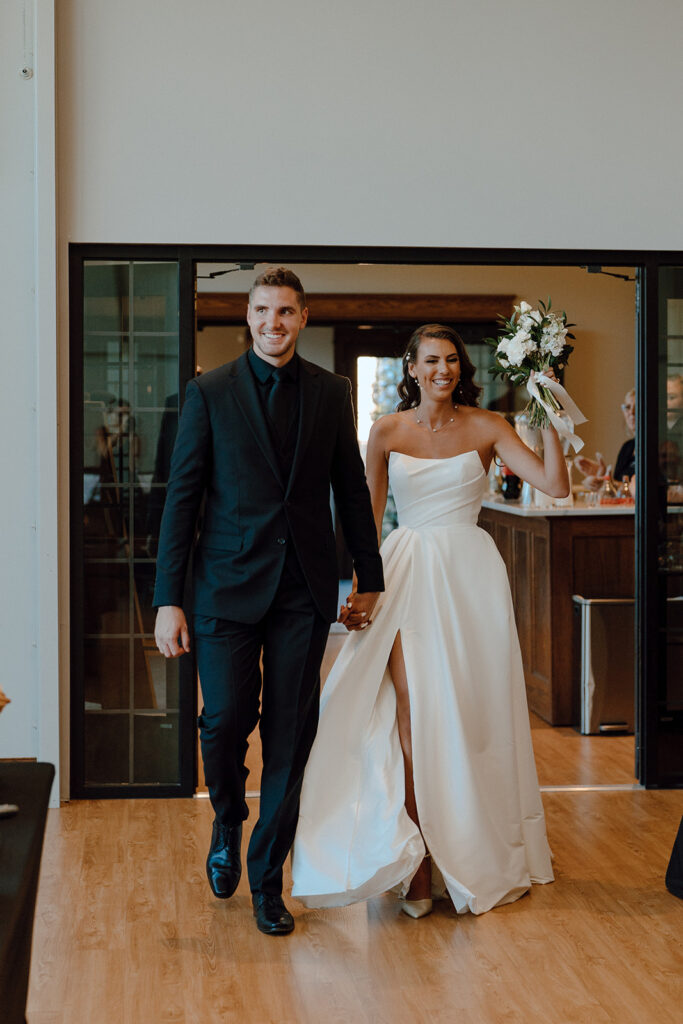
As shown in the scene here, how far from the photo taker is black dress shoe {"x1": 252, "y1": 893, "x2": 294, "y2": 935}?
2.98 m

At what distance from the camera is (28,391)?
420 cm

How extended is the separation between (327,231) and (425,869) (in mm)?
2396

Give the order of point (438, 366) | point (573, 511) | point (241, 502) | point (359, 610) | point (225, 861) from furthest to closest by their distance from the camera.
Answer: point (573, 511) < point (438, 366) < point (359, 610) < point (225, 861) < point (241, 502)

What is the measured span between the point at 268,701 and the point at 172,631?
0.34 m

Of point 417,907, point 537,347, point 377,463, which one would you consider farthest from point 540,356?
point 417,907

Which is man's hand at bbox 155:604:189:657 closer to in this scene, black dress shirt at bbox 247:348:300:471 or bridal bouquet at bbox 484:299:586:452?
black dress shirt at bbox 247:348:300:471

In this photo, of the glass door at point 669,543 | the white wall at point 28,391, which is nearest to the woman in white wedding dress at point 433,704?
the glass door at point 669,543

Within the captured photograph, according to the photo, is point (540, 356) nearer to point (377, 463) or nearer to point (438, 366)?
point (438, 366)

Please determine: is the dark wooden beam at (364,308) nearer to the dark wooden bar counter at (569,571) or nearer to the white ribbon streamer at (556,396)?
the dark wooden bar counter at (569,571)

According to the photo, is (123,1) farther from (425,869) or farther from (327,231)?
(425,869)

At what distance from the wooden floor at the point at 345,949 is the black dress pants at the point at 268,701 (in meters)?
0.28

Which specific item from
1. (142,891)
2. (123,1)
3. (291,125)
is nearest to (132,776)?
(142,891)

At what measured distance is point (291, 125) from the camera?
4.20 meters

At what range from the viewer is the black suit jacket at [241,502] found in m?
2.97
